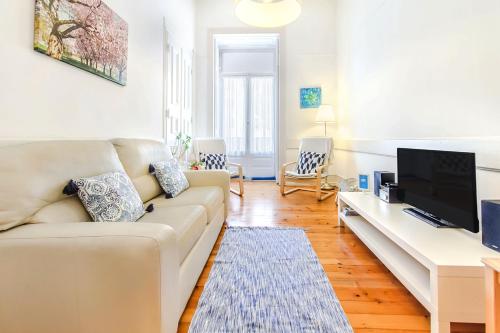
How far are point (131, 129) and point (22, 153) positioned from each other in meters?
1.36

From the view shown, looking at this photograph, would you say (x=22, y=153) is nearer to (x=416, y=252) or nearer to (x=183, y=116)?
(x=416, y=252)

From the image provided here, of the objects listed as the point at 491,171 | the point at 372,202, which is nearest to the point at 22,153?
the point at 372,202

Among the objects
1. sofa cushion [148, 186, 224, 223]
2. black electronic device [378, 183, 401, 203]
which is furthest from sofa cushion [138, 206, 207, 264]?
black electronic device [378, 183, 401, 203]

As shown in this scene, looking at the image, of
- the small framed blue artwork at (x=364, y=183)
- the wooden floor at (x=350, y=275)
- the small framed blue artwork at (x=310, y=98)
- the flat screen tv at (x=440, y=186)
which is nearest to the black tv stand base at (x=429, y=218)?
the flat screen tv at (x=440, y=186)

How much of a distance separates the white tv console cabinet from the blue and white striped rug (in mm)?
369

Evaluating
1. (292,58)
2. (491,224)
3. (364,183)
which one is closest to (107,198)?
(491,224)

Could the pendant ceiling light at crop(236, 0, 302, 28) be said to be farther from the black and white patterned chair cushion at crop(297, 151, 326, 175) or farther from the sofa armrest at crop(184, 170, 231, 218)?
the black and white patterned chair cushion at crop(297, 151, 326, 175)

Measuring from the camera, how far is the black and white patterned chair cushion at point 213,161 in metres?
3.91

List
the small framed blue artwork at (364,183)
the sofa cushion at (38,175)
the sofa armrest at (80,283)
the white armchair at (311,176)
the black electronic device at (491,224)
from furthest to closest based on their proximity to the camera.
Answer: the white armchair at (311,176) → the small framed blue artwork at (364,183) → the black electronic device at (491,224) → the sofa cushion at (38,175) → the sofa armrest at (80,283)

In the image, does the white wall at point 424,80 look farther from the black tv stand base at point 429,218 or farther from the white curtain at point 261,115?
the white curtain at point 261,115

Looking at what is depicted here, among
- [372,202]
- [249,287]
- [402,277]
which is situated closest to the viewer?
[402,277]

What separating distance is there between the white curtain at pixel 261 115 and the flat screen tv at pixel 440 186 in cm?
366

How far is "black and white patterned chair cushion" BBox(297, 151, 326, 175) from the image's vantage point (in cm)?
388

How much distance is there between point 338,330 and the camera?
3.61ft
